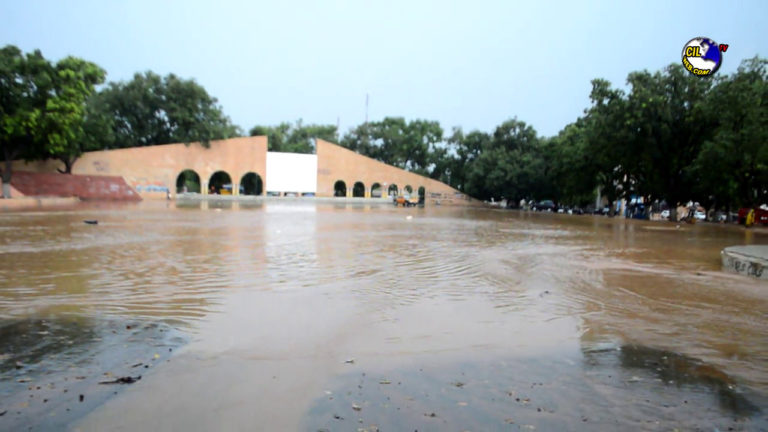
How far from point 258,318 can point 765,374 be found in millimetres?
4707

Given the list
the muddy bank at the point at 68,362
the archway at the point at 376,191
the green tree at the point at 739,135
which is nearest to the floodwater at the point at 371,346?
the muddy bank at the point at 68,362

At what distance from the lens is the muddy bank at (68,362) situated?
10.3ft

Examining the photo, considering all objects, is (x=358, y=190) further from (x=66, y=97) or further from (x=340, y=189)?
(x=66, y=97)

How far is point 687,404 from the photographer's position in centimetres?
339

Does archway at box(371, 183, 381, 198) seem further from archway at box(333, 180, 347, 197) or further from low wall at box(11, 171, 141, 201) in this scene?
low wall at box(11, 171, 141, 201)

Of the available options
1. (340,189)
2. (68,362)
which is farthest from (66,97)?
(340,189)

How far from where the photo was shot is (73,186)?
1692 inches

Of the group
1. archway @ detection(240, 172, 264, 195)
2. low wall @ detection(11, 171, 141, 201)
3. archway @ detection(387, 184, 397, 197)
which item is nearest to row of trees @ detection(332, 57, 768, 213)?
archway @ detection(387, 184, 397, 197)

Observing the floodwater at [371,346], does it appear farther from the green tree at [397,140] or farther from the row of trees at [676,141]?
the green tree at [397,140]

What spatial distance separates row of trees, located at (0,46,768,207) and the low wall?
6.14 feet

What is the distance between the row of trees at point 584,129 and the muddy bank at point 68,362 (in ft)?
93.9

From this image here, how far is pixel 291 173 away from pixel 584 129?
108ft

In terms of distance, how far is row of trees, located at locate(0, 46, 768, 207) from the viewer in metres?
28.0

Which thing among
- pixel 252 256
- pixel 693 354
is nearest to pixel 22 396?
pixel 693 354
